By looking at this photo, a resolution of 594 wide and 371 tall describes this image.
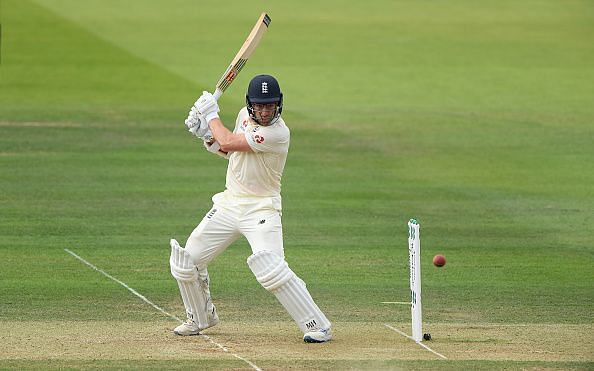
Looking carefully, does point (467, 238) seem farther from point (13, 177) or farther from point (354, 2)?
point (354, 2)

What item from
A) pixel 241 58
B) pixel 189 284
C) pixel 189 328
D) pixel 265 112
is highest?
pixel 241 58

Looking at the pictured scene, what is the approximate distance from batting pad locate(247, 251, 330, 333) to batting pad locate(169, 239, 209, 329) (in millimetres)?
553

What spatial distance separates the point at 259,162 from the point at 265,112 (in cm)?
41

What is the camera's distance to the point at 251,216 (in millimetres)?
10672

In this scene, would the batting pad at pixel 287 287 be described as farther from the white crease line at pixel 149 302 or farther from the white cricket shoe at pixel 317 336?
the white crease line at pixel 149 302

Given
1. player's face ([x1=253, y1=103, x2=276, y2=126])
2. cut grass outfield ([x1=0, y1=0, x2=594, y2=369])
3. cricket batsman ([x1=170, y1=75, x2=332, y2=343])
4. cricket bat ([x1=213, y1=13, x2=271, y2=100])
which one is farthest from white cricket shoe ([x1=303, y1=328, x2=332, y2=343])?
cricket bat ([x1=213, y1=13, x2=271, y2=100])

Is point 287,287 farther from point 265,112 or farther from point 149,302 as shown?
point 149,302

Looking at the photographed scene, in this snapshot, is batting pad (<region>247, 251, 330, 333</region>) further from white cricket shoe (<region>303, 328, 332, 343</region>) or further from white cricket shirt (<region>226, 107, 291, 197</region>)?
white cricket shirt (<region>226, 107, 291, 197</region>)

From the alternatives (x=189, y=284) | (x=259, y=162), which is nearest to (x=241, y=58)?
(x=259, y=162)

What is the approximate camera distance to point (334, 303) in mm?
12430

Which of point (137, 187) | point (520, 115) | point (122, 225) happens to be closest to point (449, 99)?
point (520, 115)

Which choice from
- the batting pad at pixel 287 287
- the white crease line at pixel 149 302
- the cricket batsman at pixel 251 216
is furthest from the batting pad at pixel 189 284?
the batting pad at pixel 287 287

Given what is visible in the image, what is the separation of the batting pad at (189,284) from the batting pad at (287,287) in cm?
55

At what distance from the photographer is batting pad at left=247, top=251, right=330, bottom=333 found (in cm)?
1038
